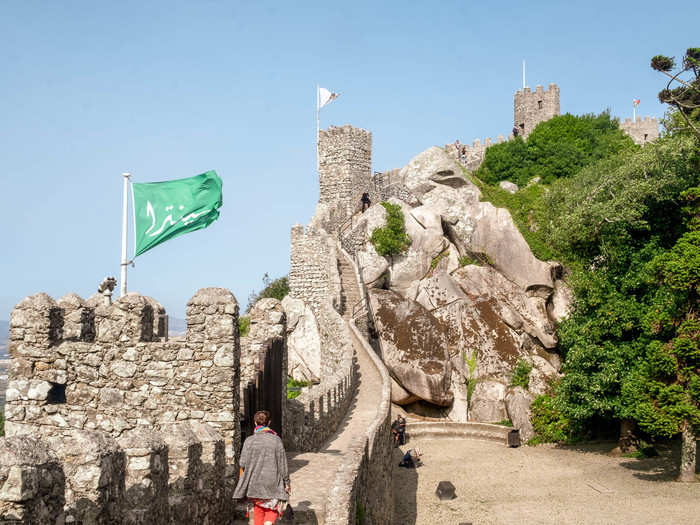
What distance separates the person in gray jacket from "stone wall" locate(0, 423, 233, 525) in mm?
477

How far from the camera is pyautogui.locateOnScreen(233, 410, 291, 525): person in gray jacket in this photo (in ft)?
23.8

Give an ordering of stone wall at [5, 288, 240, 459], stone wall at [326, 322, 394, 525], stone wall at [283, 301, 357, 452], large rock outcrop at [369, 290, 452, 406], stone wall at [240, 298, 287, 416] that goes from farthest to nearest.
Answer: large rock outcrop at [369, 290, 452, 406] < stone wall at [283, 301, 357, 452] < stone wall at [240, 298, 287, 416] < stone wall at [5, 288, 240, 459] < stone wall at [326, 322, 394, 525]

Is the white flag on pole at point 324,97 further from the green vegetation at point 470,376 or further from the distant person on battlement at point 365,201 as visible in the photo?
the green vegetation at point 470,376

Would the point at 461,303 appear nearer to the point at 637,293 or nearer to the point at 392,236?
the point at 392,236

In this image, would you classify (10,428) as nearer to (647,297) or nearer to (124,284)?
(124,284)

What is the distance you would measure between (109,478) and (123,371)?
398cm

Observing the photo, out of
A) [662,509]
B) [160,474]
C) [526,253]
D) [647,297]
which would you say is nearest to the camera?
[160,474]


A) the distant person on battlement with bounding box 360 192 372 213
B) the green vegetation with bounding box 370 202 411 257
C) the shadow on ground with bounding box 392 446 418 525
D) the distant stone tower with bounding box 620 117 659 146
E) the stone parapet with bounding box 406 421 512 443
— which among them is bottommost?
the shadow on ground with bounding box 392 446 418 525

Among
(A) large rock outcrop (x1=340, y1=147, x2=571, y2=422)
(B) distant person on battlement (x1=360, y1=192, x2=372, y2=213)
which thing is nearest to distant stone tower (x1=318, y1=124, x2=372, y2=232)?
(B) distant person on battlement (x1=360, y1=192, x2=372, y2=213)

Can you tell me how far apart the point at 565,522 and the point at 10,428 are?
13697mm

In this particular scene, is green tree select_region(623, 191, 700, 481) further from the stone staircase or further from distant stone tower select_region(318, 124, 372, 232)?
distant stone tower select_region(318, 124, 372, 232)

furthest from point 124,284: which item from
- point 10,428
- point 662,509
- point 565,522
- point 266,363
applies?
point 662,509

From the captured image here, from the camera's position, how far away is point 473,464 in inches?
916

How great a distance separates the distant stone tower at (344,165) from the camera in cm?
4081
